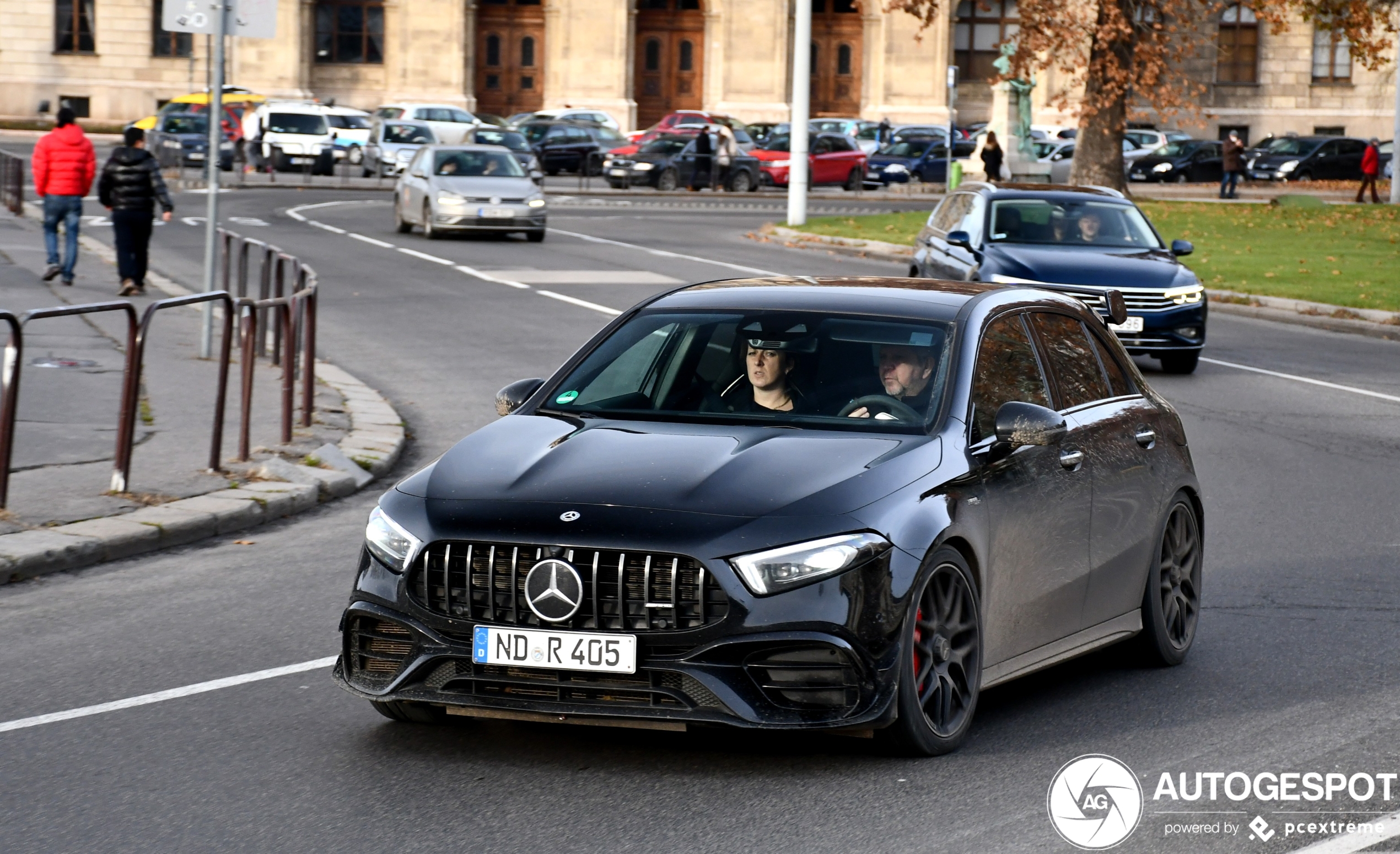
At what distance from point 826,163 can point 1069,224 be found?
35612mm

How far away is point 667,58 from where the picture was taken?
7138 cm

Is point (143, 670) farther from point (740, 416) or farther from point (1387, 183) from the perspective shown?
point (1387, 183)

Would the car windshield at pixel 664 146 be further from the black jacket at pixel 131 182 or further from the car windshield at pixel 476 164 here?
the black jacket at pixel 131 182

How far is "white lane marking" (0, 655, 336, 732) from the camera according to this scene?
6367mm

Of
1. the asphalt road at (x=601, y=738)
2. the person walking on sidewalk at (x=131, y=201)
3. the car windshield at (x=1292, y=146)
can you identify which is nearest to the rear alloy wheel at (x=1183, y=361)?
the asphalt road at (x=601, y=738)

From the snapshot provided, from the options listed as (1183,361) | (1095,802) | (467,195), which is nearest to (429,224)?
(467,195)

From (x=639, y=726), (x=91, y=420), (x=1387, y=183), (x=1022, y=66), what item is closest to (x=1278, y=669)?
(x=639, y=726)

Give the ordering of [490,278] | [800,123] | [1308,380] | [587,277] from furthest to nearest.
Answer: [800,123] < [587,277] < [490,278] < [1308,380]

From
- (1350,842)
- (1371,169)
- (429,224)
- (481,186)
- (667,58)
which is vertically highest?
(667,58)

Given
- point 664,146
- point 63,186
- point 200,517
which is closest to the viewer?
point 200,517

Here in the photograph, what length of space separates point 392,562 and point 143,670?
1.79m

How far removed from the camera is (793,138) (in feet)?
121

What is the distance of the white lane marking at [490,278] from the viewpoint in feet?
78.6
